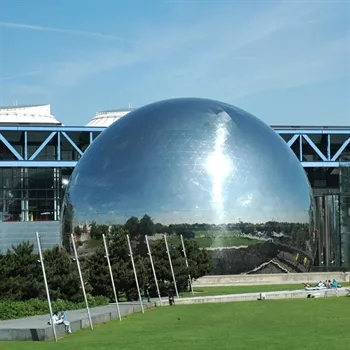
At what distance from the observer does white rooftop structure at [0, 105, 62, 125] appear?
87500 mm

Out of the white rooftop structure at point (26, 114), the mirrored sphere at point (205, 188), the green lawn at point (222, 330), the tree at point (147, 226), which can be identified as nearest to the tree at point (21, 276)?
the green lawn at point (222, 330)

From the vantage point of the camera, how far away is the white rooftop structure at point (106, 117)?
3676 inches

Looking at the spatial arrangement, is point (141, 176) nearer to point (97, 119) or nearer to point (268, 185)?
point (268, 185)

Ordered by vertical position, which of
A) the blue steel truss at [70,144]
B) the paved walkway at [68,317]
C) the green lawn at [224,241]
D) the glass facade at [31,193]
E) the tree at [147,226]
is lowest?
the paved walkway at [68,317]

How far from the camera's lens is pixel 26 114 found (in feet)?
293

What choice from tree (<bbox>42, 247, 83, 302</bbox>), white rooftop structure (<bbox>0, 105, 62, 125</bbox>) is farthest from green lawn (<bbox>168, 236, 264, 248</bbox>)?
white rooftop structure (<bbox>0, 105, 62, 125</bbox>)

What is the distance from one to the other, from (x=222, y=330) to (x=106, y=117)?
73.5 m

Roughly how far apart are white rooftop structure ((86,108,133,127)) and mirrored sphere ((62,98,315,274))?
4351cm

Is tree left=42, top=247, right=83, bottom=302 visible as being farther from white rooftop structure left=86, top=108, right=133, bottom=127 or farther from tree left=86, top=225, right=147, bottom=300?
white rooftop structure left=86, top=108, right=133, bottom=127

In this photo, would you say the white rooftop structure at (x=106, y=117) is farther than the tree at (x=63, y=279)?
Yes

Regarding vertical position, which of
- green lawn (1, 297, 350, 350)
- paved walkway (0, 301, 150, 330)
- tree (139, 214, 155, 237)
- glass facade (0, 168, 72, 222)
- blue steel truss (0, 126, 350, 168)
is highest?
blue steel truss (0, 126, 350, 168)

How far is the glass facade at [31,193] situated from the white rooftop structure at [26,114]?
11006mm

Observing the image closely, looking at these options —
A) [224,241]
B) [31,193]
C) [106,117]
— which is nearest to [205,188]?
[224,241]

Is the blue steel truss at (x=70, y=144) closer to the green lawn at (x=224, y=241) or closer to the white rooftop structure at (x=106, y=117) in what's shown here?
the white rooftop structure at (x=106, y=117)
